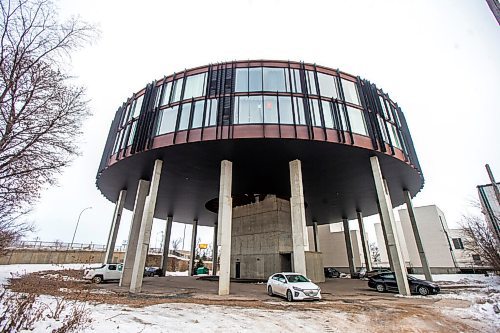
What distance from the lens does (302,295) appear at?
44.5ft

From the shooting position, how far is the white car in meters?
13.6

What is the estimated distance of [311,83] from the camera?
21.2 meters

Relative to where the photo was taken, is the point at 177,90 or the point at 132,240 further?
the point at 132,240

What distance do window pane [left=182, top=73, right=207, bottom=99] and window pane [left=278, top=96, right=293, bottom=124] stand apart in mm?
6302

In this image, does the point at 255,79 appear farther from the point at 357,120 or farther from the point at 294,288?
the point at 294,288

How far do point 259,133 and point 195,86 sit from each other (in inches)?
289

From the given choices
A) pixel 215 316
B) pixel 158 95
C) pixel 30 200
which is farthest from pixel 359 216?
pixel 30 200

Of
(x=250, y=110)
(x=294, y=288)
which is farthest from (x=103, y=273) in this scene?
(x=250, y=110)

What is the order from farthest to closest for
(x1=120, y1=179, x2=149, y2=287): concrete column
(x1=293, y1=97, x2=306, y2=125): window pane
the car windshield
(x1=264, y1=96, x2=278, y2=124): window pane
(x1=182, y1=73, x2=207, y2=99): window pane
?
(x1=120, y1=179, x2=149, y2=287): concrete column, (x1=182, y1=73, x2=207, y2=99): window pane, (x1=293, y1=97, x2=306, y2=125): window pane, (x1=264, y1=96, x2=278, y2=124): window pane, the car windshield

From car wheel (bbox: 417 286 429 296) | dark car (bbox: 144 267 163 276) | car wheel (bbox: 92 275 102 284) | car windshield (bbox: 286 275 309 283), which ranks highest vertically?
dark car (bbox: 144 267 163 276)

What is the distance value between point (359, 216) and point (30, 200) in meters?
40.3

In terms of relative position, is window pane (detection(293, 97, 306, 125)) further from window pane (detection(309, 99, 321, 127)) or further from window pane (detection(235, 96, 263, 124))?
window pane (detection(235, 96, 263, 124))

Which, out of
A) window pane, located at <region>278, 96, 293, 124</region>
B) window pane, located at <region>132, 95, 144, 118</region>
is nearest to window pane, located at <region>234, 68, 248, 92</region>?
window pane, located at <region>278, 96, 293, 124</region>

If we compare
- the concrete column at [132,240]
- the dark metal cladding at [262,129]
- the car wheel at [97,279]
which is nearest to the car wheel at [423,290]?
the dark metal cladding at [262,129]
